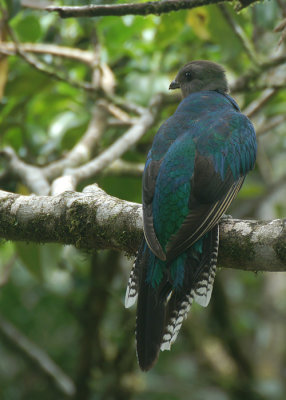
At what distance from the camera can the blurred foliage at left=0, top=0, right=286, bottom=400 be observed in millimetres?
4949

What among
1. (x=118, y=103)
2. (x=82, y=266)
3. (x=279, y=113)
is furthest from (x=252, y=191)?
(x=82, y=266)

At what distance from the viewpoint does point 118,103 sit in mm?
5055

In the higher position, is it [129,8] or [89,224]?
[129,8]

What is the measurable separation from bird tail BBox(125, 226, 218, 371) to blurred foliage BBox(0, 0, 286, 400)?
5.70 ft

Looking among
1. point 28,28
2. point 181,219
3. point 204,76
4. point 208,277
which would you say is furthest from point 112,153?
point 28,28

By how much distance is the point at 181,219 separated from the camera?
3035mm

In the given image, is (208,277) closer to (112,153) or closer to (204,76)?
(112,153)

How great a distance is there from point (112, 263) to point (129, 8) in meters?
3.38

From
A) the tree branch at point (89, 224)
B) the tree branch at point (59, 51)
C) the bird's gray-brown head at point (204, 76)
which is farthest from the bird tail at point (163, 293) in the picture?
the tree branch at point (59, 51)

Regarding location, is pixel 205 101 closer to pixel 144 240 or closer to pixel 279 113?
pixel 144 240

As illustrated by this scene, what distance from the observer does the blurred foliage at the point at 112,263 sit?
16.2 ft

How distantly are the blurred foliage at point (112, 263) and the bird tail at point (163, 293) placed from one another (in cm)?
174

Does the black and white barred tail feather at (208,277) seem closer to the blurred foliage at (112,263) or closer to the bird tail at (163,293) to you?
the bird tail at (163,293)

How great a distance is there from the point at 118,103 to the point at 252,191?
1505mm
